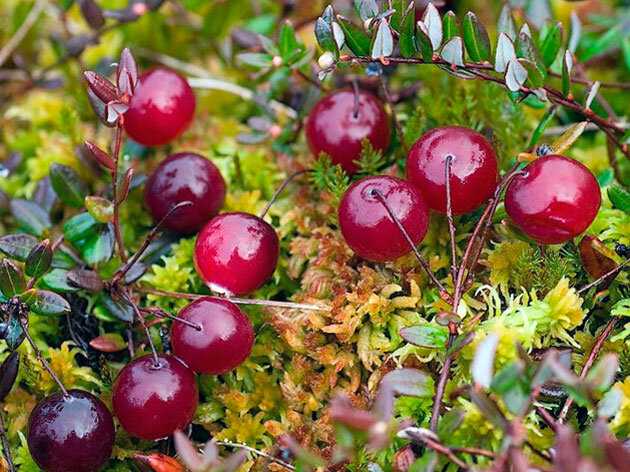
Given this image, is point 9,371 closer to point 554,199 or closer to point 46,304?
point 46,304

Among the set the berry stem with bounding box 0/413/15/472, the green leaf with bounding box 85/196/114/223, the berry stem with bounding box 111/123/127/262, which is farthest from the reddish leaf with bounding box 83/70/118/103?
the berry stem with bounding box 0/413/15/472

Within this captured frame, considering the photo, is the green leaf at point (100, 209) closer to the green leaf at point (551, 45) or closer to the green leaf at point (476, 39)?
the green leaf at point (476, 39)

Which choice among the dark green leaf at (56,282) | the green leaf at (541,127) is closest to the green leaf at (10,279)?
the dark green leaf at (56,282)

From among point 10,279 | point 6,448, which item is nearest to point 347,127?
point 10,279

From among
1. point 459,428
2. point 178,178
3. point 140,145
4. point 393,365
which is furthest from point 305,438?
point 140,145

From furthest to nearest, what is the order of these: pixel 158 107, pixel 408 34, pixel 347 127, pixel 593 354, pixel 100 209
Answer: pixel 158 107, pixel 347 127, pixel 100 209, pixel 408 34, pixel 593 354

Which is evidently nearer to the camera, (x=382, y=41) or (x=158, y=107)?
(x=382, y=41)
